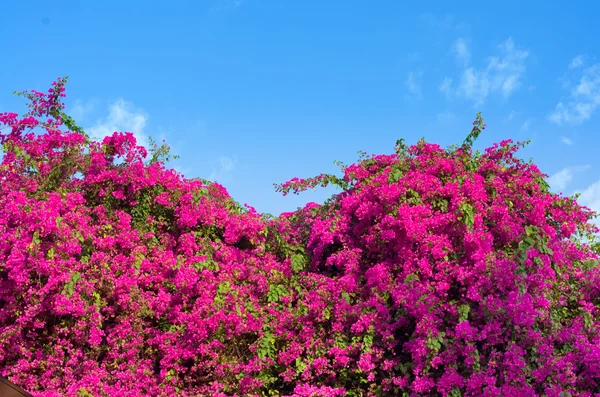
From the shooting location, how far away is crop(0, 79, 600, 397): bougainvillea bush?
6.75m

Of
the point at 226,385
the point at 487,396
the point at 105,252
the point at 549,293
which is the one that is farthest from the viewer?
the point at 105,252

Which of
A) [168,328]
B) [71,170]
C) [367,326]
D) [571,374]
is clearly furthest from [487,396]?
[71,170]

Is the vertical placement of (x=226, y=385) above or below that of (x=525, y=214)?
below

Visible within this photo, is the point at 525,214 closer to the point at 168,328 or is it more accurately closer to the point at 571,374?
the point at 571,374

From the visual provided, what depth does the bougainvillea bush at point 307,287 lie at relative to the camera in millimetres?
6750

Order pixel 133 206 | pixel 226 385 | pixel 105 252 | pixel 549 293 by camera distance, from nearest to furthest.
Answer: pixel 549 293, pixel 226 385, pixel 105 252, pixel 133 206

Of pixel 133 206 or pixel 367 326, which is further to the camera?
pixel 133 206

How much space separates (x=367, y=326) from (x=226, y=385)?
1.94 m

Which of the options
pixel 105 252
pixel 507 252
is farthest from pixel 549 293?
pixel 105 252

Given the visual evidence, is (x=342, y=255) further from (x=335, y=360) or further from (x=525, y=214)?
(x=525, y=214)

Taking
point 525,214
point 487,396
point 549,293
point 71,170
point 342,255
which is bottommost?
point 487,396

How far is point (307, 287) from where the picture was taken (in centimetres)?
843

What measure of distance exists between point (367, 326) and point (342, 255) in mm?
1173

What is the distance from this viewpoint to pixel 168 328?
8.07m
